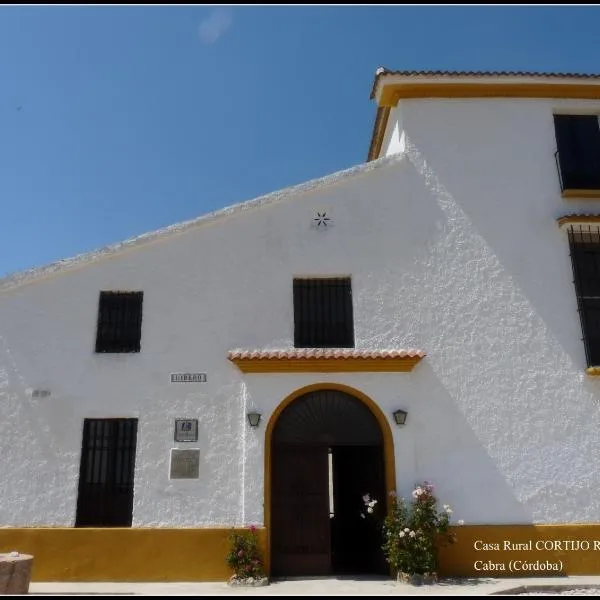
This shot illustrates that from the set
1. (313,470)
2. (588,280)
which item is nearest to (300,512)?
(313,470)

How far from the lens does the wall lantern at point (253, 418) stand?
8.97 meters

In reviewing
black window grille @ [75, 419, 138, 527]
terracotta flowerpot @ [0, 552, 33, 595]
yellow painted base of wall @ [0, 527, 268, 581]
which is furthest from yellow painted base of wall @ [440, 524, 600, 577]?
terracotta flowerpot @ [0, 552, 33, 595]

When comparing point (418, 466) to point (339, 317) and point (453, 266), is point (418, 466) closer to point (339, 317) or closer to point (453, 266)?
point (339, 317)

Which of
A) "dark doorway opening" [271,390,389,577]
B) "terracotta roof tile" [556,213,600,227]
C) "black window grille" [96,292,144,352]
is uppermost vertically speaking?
"terracotta roof tile" [556,213,600,227]

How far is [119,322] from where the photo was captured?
959 centimetres

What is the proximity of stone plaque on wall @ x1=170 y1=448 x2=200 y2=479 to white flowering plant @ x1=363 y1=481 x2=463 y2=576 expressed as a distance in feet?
8.47

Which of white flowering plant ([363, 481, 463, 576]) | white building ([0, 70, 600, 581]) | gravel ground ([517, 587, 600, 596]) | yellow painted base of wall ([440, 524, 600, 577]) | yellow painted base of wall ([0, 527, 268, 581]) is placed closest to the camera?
gravel ground ([517, 587, 600, 596])

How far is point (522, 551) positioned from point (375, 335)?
3.75 metres

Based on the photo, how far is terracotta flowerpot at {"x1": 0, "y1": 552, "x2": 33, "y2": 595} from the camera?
6672 mm

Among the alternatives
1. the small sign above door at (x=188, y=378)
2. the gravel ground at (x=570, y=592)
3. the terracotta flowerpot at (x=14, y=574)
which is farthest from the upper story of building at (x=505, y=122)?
the terracotta flowerpot at (x=14, y=574)

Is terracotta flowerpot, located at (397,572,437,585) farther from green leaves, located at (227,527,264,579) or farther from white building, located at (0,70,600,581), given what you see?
green leaves, located at (227,527,264,579)

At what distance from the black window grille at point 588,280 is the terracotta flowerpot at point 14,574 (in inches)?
328

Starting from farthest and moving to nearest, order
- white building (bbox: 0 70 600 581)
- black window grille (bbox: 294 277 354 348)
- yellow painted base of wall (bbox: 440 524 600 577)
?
black window grille (bbox: 294 277 354 348) → white building (bbox: 0 70 600 581) → yellow painted base of wall (bbox: 440 524 600 577)

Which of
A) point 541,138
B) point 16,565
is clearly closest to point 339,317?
point 541,138
